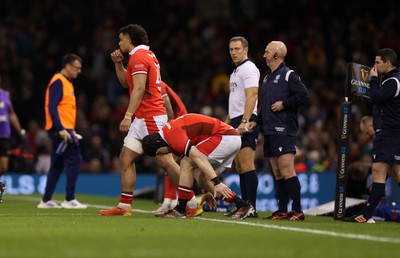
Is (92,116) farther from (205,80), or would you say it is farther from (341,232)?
(341,232)

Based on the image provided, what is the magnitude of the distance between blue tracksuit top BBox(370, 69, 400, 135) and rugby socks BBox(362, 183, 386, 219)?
68cm

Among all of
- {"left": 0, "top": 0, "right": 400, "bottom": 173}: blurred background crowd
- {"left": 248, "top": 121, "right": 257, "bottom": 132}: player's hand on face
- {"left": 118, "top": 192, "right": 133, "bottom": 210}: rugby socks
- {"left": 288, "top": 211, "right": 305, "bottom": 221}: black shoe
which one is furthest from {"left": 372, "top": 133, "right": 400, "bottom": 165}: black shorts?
{"left": 0, "top": 0, "right": 400, "bottom": 173}: blurred background crowd

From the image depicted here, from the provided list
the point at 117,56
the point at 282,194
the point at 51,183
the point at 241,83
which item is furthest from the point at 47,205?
the point at 282,194

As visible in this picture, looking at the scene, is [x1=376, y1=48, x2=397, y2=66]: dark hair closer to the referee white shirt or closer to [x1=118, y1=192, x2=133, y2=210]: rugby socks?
the referee white shirt

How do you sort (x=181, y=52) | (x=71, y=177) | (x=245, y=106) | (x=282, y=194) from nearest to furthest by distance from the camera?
1. (x=282, y=194)
2. (x=245, y=106)
3. (x=71, y=177)
4. (x=181, y=52)

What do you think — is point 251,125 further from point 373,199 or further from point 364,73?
point 373,199

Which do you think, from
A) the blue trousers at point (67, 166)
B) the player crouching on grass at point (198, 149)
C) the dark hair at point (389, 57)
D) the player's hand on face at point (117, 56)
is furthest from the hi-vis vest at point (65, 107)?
the dark hair at point (389, 57)

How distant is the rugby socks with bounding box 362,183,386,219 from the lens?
11.7 meters

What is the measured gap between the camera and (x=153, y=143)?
37.2 ft

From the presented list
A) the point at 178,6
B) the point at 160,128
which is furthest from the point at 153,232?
the point at 178,6

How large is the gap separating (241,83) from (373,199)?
2.42 m

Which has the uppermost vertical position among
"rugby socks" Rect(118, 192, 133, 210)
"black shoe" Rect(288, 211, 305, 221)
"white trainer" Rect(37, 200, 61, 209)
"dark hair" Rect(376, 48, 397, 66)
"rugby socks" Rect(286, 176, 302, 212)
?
"dark hair" Rect(376, 48, 397, 66)

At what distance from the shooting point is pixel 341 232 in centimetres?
976

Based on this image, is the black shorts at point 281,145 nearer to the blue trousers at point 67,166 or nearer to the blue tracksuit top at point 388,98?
the blue tracksuit top at point 388,98
